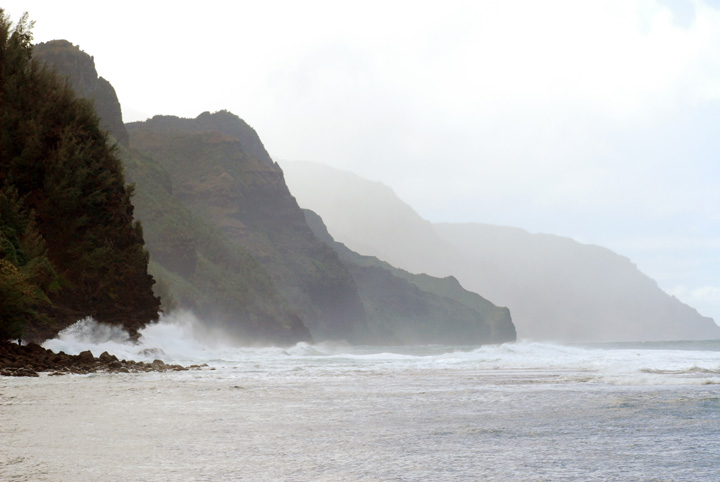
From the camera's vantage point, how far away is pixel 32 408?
825 cm

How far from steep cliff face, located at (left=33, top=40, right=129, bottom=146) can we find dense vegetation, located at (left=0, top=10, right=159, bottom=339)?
190 ft

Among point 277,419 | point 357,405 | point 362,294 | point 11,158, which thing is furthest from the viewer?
point 362,294

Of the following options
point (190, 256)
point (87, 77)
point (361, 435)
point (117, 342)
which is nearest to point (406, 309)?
point (190, 256)

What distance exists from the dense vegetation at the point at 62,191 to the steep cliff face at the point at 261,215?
80941 mm

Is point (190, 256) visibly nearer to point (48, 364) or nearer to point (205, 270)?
point (205, 270)

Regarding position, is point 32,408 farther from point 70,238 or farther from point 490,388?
point 70,238

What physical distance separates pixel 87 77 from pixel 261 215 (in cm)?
4435

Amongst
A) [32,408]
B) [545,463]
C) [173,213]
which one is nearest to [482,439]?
[545,463]

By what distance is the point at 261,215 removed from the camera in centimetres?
13488

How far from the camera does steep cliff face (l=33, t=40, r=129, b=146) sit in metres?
94.6

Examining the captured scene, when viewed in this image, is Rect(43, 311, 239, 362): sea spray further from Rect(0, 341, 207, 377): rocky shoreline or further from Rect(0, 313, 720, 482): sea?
Rect(0, 313, 720, 482): sea

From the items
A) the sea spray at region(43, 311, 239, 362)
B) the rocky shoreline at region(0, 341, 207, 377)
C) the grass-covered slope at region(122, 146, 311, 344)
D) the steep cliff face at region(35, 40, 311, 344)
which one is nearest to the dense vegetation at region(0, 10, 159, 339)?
the sea spray at region(43, 311, 239, 362)

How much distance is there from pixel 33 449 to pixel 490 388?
28.8 ft

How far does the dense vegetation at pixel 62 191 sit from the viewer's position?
32.9 metres
